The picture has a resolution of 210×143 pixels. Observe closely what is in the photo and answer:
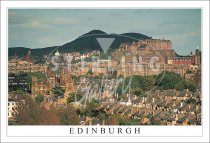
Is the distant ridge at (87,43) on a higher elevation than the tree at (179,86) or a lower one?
higher

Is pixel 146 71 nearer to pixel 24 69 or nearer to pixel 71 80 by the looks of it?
pixel 71 80

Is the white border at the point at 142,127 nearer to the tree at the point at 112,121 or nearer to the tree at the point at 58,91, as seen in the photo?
the tree at the point at 112,121

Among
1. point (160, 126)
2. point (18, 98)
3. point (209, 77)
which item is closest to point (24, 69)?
point (18, 98)

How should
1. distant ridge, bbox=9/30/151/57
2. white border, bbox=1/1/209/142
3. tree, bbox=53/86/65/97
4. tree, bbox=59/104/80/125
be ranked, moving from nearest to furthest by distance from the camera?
white border, bbox=1/1/209/142 → tree, bbox=59/104/80/125 → distant ridge, bbox=9/30/151/57 → tree, bbox=53/86/65/97

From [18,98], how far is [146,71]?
71.0 inches

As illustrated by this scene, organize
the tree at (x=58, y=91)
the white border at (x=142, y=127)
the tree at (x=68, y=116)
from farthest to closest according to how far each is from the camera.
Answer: the tree at (x=58, y=91) < the tree at (x=68, y=116) < the white border at (x=142, y=127)

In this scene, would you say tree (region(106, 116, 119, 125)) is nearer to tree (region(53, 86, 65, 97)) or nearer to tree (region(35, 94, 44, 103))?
tree (region(53, 86, 65, 97))

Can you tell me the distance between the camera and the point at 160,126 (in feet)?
26.2

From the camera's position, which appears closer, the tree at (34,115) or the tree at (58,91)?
the tree at (34,115)

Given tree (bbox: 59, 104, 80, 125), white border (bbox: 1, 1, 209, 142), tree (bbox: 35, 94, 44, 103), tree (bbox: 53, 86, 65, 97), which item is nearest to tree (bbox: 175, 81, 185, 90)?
white border (bbox: 1, 1, 209, 142)

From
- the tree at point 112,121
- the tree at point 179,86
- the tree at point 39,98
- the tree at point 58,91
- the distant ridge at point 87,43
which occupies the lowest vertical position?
the tree at point 112,121

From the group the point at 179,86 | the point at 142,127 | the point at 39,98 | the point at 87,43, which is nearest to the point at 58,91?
the point at 39,98

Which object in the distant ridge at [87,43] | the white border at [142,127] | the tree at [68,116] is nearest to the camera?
the white border at [142,127]

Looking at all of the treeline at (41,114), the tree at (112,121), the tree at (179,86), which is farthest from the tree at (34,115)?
the tree at (179,86)
